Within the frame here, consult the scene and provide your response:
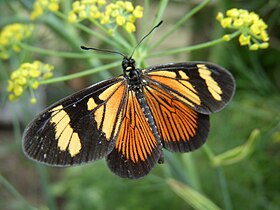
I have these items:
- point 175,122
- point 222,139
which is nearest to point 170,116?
point 175,122

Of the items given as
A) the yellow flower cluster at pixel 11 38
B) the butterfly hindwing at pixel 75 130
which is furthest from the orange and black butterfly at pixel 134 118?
the yellow flower cluster at pixel 11 38

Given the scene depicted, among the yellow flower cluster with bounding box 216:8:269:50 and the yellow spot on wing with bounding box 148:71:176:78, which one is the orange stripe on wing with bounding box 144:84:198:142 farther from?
the yellow flower cluster with bounding box 216:8:269:50

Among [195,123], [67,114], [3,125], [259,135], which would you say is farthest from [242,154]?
[3,125]

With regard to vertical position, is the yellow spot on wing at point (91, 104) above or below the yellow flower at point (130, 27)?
below

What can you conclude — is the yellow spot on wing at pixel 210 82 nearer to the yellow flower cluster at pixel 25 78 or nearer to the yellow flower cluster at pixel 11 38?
the yellow flower cluster at pixel 25 78

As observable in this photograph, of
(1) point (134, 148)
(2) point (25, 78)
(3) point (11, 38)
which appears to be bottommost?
(1) point (134, 148)

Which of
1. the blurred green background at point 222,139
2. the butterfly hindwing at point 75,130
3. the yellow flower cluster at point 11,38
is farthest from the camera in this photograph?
the blurred green background at point 222,139

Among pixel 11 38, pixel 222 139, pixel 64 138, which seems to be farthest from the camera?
pixel 222 139

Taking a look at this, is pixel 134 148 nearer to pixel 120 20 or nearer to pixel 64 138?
pixel 64 138
